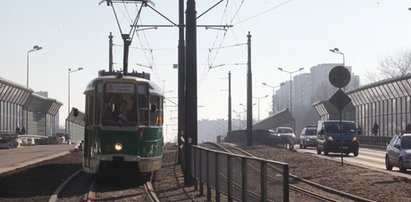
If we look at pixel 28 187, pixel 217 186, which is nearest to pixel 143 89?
pixel 28 187

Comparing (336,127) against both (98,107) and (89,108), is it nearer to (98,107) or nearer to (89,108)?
(89,108)

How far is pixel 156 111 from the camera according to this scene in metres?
20.5

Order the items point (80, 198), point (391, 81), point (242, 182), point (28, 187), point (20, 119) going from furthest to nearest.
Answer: point (20, 119)
point (391, 81)
point (28, 187)
point (80, 198)
point (242, 182)

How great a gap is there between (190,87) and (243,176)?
846 centimetres

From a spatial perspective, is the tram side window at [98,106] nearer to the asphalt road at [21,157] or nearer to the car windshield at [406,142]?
the asphalt road at [21,157]

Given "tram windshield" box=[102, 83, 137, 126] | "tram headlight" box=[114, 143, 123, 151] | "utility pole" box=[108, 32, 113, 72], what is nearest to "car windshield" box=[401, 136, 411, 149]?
"tram windshield" box=[102, 83, 137, 126]

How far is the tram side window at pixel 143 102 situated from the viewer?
783 inches

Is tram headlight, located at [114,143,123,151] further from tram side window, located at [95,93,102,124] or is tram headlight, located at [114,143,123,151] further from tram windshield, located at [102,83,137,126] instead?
tram side window, located at [95,93,102,124]

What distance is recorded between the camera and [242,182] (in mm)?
11844

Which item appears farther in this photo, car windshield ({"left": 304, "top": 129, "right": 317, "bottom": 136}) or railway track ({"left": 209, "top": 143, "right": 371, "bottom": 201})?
car windshield ({"left": 304, "top": 129, "right": 317, "bottom": 136})

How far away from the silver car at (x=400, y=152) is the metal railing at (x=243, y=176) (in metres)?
10.3

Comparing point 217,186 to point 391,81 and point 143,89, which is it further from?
point 391,81

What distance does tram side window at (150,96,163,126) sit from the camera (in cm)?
2019

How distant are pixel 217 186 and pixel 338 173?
A: 9856 mm
